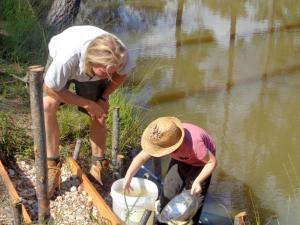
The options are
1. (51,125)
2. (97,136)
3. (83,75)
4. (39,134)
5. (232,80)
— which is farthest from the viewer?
(232,80)

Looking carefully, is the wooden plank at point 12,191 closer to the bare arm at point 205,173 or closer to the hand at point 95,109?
the hand at point 95,109

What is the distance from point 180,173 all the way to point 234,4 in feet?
29.0

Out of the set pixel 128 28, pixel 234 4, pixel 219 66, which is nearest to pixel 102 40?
pixel 219 66

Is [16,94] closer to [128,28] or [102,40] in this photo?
[102,40]

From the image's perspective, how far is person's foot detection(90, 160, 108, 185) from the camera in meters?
3.96

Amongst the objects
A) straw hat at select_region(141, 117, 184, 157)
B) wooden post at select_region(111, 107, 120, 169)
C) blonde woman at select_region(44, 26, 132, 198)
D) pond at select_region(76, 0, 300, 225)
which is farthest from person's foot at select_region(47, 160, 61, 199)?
pond at select_region(76, 0, 300, 225)

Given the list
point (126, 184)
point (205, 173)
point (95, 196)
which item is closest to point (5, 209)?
point (95, 196)

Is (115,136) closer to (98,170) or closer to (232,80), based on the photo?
(98,170)

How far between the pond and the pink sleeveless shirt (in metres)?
0.88

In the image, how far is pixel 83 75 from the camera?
3.47m

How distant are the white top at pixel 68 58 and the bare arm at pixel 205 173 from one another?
0.84 meters

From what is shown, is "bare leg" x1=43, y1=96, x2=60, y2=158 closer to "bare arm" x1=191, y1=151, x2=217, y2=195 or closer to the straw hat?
the straw hat

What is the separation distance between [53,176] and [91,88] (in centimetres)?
66

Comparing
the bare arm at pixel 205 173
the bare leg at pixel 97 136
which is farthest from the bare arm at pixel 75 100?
the bare arm at pixel 205 173
